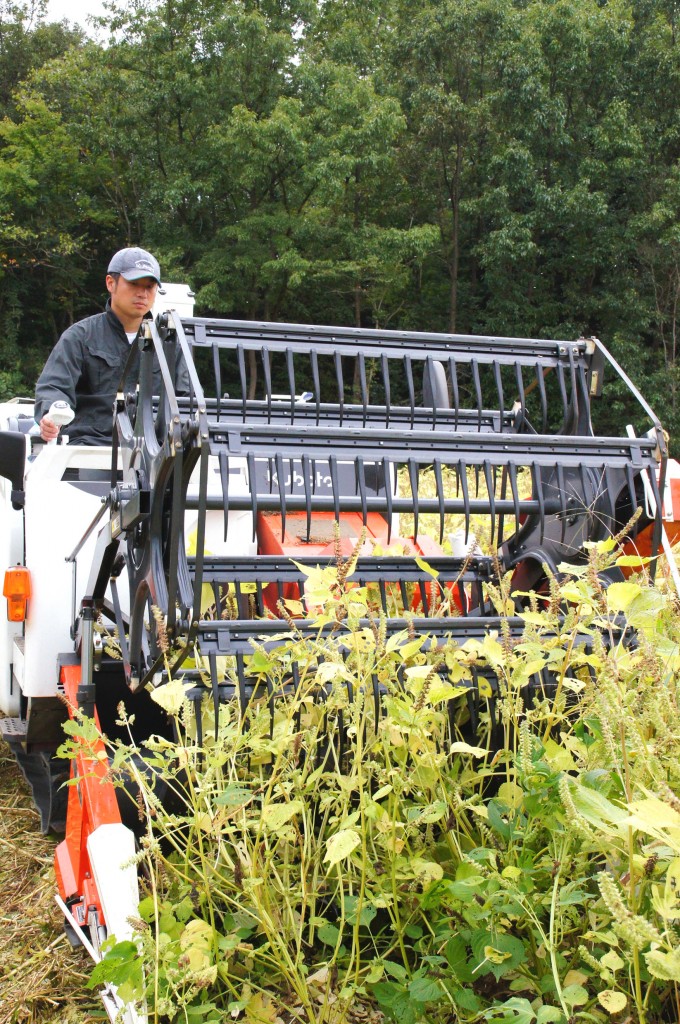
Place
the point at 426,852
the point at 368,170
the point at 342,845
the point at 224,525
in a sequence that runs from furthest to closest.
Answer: the point at 368,170
the point at 224,525
the point at 426,852
the point at 342,845

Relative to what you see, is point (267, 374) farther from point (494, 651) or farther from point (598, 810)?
point (598, 810)

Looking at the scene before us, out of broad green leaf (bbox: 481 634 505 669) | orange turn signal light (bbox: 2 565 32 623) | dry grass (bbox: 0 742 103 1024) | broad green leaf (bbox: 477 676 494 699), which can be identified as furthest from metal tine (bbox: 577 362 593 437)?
dry grass (bbox: 0 742 103 1024)

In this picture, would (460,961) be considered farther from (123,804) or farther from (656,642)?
(123,804)

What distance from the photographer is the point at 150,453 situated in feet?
8.24

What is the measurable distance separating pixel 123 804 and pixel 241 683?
2.09 ft

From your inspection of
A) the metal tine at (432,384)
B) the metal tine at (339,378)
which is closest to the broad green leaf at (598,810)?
the metal tine at (339,378)

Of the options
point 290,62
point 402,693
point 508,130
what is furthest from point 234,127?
point 402,693

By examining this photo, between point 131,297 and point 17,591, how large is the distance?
150 centimetres

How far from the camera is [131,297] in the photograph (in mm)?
4066

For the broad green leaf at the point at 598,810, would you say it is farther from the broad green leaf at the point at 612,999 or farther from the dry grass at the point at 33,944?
the dry grass at the point at 33,944

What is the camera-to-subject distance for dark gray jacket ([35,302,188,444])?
A: 3869 mm

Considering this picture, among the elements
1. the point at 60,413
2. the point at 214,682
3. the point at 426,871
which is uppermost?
the point at 60,413

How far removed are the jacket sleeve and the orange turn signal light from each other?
81 cm

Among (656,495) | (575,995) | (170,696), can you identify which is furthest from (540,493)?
(575,995)
